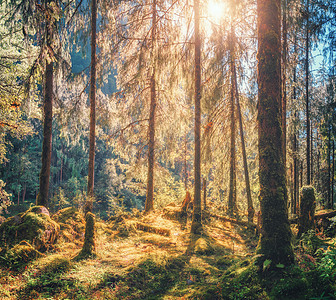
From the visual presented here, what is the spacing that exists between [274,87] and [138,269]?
4.52 meters

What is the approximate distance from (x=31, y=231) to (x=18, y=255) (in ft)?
2.83

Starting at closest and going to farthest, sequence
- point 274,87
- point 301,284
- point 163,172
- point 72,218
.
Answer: point 301,284
point 274,87
point 72,218
point 163,172

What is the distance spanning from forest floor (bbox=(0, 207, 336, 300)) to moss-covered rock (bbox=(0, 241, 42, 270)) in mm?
144

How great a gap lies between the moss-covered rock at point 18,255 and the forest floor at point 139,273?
5.7 inches

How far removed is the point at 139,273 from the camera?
4113mm

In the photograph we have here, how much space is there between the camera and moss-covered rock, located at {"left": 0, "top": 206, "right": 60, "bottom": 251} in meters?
4.44

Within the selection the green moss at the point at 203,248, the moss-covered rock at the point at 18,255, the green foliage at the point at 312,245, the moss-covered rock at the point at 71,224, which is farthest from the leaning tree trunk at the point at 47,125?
the green foliage at the point at 312,245

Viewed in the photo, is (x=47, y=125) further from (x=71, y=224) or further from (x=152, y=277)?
(x=152, y=277)

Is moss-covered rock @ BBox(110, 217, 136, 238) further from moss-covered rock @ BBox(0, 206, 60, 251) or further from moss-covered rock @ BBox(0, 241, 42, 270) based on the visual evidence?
moss-covered rock @ BBox(0, 241, 42, 270)

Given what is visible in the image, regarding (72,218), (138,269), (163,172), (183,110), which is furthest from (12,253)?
(183,110)

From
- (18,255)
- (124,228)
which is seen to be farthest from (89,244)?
(124,228)

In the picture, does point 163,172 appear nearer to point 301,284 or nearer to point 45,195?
point 45,195

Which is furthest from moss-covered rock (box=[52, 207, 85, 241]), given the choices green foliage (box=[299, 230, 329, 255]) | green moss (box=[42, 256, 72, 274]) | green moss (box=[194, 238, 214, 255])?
green foliage (box=[299, 230, 329, 255])

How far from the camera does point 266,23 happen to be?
3660 mm
